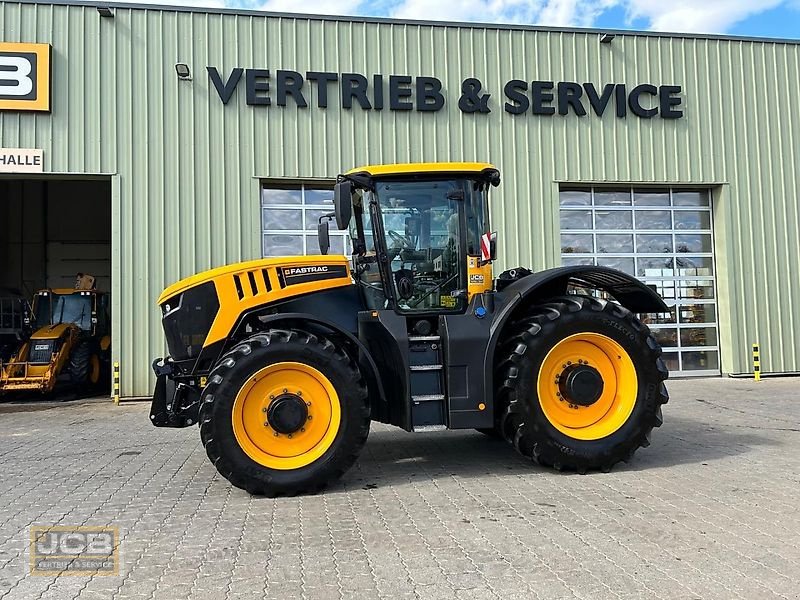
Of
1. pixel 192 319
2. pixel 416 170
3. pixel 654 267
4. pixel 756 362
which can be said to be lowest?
pixel 756 362

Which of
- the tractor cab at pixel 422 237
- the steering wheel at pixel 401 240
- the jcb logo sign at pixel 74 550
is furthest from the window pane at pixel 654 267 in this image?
the jcb logo sign at pixel 74 550

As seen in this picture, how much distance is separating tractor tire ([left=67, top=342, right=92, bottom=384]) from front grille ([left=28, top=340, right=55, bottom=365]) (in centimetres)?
48

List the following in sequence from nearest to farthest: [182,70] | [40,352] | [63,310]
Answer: [182,70], [40,352], [63,310]

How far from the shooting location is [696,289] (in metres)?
13.5

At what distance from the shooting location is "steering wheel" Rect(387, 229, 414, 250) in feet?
18.6

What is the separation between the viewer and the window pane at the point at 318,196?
1240cm

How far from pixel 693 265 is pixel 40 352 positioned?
13539mm

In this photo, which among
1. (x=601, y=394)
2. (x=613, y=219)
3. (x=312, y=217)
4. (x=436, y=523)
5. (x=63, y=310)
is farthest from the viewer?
(x=63, y=310)

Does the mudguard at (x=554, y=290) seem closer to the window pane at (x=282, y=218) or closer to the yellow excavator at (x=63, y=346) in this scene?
the window pane at (x=282, y=218)

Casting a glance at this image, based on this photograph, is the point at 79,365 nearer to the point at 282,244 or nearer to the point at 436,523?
the point at 282,244

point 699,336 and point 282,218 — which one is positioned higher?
point 282,218

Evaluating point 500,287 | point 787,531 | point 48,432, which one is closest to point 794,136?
point 500,287

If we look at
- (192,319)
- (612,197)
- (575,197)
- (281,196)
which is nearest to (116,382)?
(281,196)

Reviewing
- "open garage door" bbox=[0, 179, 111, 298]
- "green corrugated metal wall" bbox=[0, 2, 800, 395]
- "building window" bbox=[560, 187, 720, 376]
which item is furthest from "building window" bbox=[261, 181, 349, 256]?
"open garage door" bbox=[0, 179, 111, 298]
